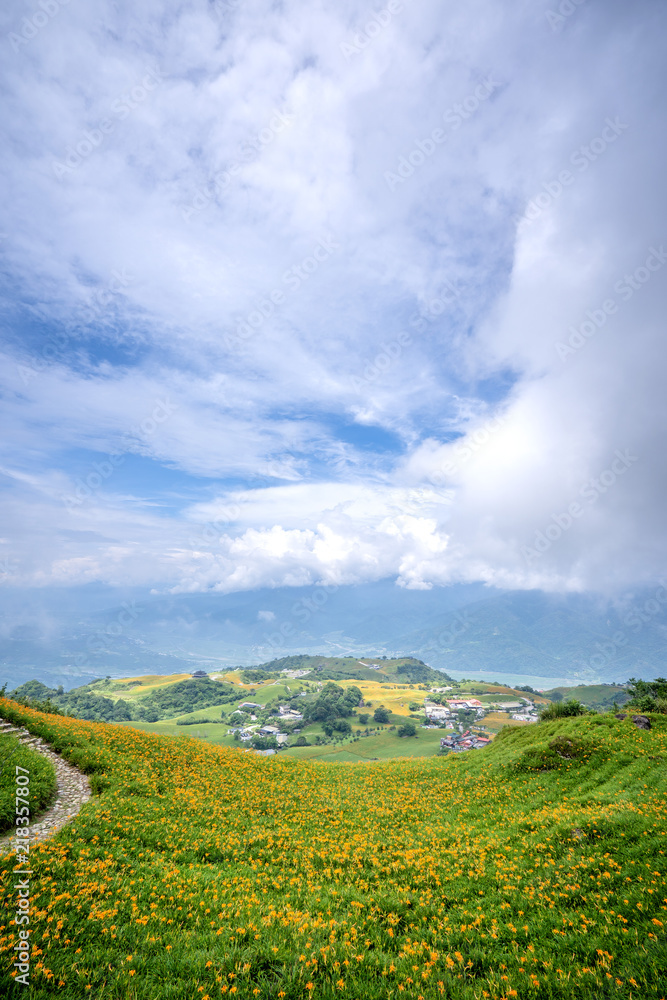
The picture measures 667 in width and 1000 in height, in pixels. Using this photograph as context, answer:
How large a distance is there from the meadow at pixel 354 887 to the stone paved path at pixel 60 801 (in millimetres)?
481

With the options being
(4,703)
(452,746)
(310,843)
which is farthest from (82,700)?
(310,843)

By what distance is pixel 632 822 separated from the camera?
39.3ft

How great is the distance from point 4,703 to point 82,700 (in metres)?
229

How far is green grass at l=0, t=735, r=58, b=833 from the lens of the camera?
1167 centimetres

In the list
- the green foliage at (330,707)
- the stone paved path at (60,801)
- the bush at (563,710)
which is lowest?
the green foliage at (330,707)

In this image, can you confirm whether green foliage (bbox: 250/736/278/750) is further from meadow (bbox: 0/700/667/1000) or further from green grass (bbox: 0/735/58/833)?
green grass (bbox: 0/735/58/833)

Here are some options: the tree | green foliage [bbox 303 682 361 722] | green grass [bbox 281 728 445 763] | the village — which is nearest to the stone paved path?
green grass [bbox 281 728 445 763]

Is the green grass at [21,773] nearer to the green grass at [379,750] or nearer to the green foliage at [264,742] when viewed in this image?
the green grass at [379,750]

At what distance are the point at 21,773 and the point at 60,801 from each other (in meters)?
1.78

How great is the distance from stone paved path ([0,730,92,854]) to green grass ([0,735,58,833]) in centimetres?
37

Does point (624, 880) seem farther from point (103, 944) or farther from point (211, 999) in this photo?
point (103, 944)

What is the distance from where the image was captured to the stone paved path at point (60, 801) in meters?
11.1

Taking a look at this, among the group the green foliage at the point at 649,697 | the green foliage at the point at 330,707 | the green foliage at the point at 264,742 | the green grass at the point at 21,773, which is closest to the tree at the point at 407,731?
the green foliage at the point at 330,707

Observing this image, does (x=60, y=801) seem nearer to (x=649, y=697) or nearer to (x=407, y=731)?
(x=649, y=697)
